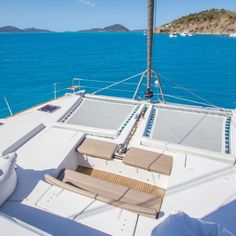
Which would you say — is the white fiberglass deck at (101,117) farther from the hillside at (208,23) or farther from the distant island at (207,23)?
the hillside at (208,23)

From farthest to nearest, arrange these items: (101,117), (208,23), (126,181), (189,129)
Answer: (208,23), (101,117), (189,129), (126,181)

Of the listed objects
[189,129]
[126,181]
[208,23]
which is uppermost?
[208,23]

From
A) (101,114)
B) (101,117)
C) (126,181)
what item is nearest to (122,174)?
(126,181)

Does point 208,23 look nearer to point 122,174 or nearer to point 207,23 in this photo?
point 207,23

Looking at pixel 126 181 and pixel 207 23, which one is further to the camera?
pixel 207 23

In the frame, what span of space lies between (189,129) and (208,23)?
73.8m

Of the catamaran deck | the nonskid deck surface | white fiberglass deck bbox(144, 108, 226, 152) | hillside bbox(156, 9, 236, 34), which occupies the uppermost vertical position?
hillside bbox(156, 9, 236, 34)

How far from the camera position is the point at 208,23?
2498 inches

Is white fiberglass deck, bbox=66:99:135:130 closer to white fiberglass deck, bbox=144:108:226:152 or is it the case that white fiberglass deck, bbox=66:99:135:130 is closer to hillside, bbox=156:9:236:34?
white fiberglass deck, bbox=144:108:226:152

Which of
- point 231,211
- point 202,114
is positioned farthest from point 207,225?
point 202,114

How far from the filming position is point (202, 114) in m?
3.43

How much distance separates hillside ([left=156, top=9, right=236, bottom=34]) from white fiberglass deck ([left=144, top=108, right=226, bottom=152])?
217 ft

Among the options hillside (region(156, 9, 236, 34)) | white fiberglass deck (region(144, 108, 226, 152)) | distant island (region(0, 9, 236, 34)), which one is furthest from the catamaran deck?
hillside (region(156, 9, 236, 34))

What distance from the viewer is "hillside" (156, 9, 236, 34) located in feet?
190
